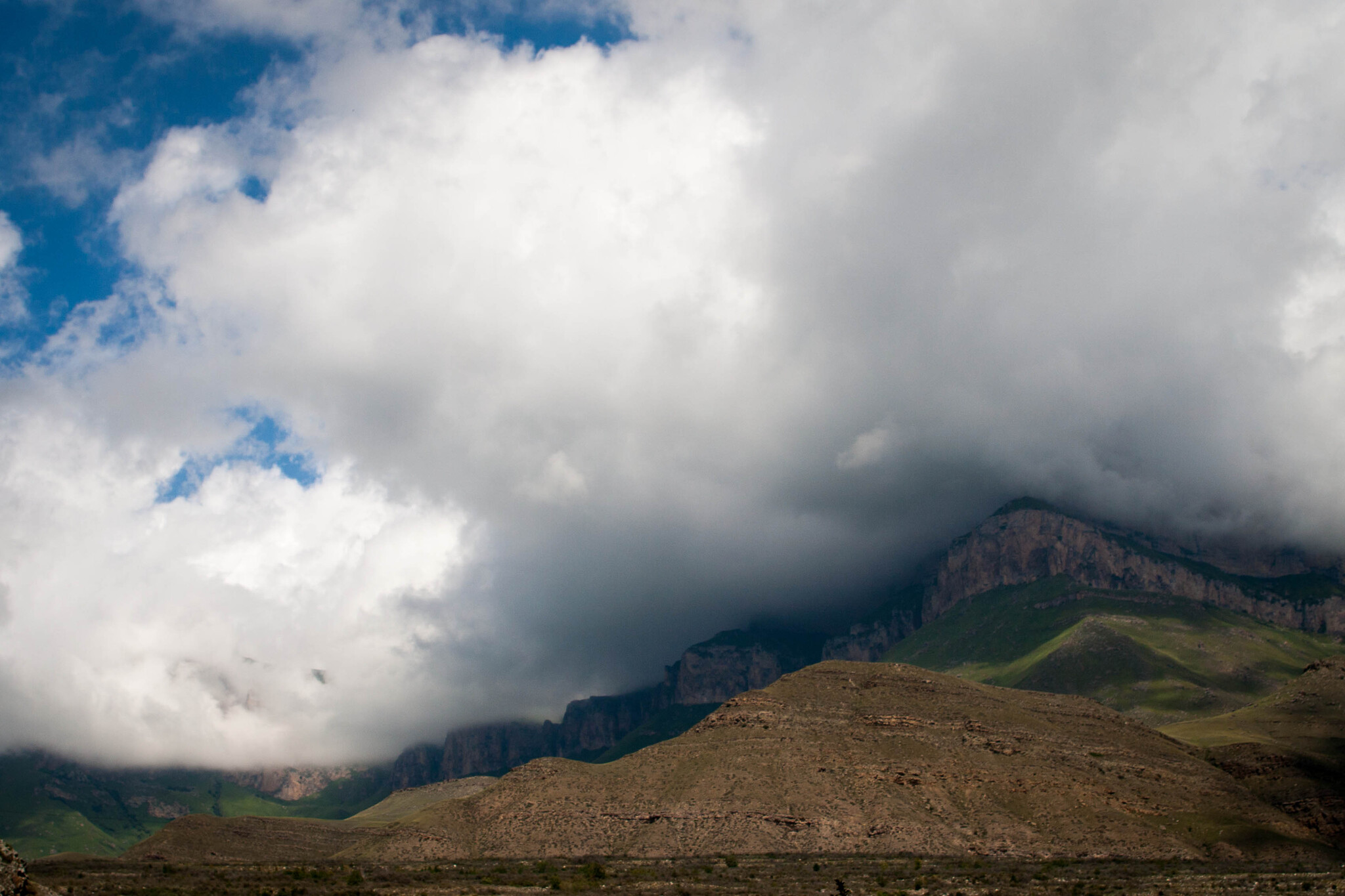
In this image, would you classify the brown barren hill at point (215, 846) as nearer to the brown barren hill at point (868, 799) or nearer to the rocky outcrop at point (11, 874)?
the brown barren hill at point (868, 799)

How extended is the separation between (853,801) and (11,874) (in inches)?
5042

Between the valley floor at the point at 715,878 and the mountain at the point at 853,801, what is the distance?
9026 millimetres

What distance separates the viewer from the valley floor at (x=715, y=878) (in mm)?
107562

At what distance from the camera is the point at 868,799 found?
159 meters

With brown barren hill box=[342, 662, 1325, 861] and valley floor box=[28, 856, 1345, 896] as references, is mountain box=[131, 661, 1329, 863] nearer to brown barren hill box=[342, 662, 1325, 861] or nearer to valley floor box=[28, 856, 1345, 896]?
brown barren hill box=[342, 662, 1325, 861]

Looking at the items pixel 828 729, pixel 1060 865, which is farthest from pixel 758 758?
pixel 1060 865

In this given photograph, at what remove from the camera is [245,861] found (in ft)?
509

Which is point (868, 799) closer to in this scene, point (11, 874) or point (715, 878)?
point (715, 878)

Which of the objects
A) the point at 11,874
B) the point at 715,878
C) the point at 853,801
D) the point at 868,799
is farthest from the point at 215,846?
the point at 11,874

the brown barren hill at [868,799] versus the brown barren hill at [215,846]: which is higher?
the brown barren hill at [868,799]

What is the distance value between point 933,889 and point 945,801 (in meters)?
53.5

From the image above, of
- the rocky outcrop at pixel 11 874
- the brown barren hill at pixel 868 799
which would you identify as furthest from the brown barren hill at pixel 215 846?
the rocky outcrop at pixel 11 874

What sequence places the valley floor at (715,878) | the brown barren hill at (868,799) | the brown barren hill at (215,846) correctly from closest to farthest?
the valley floor at (715,878), the brown barren hill at (868,799), the brown barren hill at (215,846)

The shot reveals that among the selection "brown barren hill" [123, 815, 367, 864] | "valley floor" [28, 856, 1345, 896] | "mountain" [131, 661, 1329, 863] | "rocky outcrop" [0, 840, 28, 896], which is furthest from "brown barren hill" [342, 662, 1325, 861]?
"rocky outcrop" [0, 840, 28, 896]
